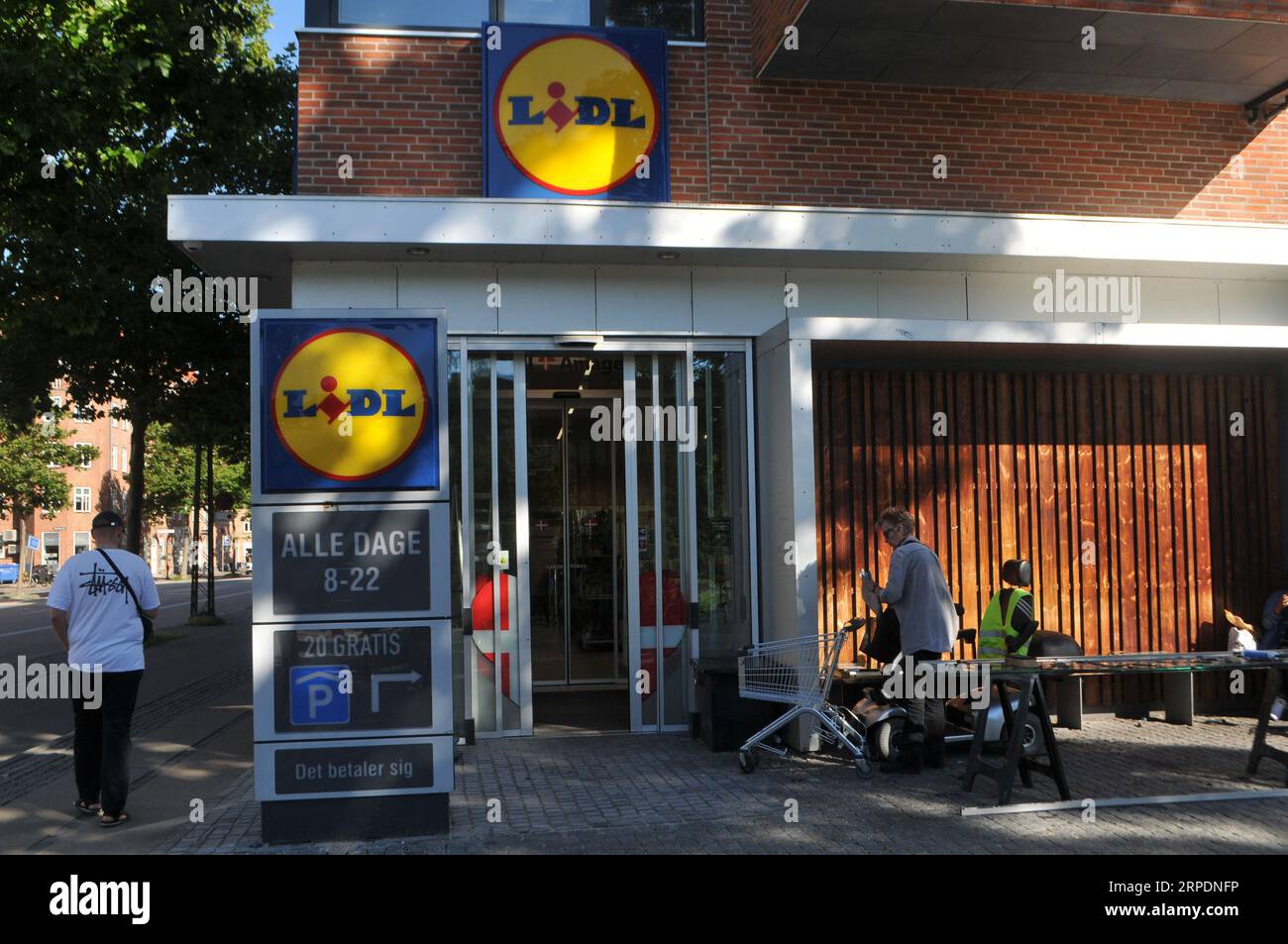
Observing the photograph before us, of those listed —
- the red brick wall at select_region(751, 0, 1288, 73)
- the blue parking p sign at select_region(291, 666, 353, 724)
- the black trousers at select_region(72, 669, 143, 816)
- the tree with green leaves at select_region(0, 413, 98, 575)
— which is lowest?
the black trousers at select_region(72, 669, 143, 816)

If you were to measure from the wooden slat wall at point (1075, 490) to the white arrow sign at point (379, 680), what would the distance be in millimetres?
4286

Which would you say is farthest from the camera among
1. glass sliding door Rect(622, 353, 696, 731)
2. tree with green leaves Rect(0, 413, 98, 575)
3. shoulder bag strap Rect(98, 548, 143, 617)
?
tree with green leaves Rect(0, 413, 98, 575)

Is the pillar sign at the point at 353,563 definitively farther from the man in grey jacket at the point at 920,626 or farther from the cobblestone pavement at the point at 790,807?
the man in grey jacket at the point at 920,626

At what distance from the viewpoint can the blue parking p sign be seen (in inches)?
235

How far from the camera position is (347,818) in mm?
6000

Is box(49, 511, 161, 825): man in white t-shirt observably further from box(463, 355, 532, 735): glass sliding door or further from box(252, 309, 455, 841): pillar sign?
box(463, 355, 532, 735): glass sliding door

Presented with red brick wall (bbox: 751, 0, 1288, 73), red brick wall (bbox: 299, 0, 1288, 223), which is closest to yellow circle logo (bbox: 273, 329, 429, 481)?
red brick wall (bbox: 299, 0, 1288, 223)

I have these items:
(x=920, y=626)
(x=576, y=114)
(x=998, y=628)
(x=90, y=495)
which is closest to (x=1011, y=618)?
(x=998, y=628)

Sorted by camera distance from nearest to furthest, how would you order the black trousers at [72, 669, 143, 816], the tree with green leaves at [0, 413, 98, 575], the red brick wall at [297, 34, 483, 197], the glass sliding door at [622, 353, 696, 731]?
the black trousers at [72, 669, 143, 816] → the red brick wall at [297, 34, 483, 197] → the glass sliding door at [622, 353, 696, 731] → the tree with green leaves at [0, 413, 98, 575]

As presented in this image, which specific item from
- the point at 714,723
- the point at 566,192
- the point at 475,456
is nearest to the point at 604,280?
the point at 566,192

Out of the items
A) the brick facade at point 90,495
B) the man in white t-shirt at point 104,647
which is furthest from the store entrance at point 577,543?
the brick facade at point 90,495

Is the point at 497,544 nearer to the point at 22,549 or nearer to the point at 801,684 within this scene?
the point at 801,684

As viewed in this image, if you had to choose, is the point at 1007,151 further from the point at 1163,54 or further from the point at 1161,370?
the point at 1161,370

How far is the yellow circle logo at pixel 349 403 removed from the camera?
19.8 feet
